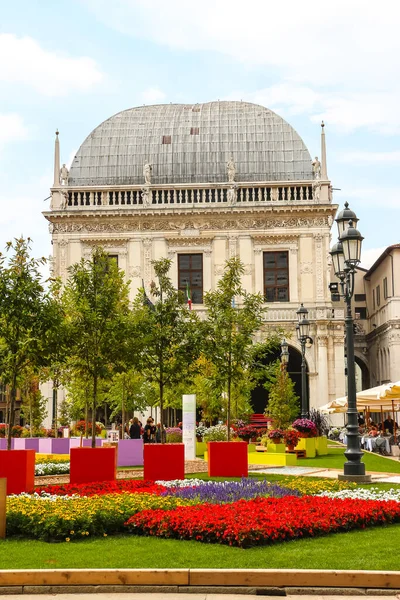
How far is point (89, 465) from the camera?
65.7 ft

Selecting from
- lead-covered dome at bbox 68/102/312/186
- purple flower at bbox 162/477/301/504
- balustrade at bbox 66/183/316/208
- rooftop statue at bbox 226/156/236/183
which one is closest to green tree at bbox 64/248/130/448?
purple flower at bbox 162/477/301/504

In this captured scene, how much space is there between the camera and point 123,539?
12367mm

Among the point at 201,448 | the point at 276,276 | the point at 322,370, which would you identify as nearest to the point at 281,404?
the point at 201,448

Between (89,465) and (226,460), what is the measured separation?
4344mm

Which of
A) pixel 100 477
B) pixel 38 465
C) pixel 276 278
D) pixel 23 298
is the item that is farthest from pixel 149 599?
pixel 276 278

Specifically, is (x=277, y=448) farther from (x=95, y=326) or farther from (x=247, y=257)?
(x=247, y=257)

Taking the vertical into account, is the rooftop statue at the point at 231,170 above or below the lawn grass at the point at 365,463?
above

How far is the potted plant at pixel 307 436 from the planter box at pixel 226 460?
9.33 metres

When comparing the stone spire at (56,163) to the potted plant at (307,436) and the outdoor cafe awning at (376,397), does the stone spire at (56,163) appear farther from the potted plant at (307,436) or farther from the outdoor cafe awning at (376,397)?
the potted plant at (307,436)

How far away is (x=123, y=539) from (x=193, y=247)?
141ft

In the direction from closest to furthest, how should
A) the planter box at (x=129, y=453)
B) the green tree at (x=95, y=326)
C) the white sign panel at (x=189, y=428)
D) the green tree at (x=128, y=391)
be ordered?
the green tree at (x=95, y=326)
the planter box at (x=129, y=453)
the white sign panel at (x=189, y=428)
the green tree at (x=128, y=391)

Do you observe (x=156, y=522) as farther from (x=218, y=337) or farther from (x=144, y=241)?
(x=144, y=241)

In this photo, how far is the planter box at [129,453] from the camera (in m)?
30.1

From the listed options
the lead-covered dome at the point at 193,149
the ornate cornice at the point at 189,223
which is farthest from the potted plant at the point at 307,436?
the lead-covered dome at the point at 193,149
